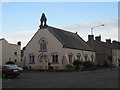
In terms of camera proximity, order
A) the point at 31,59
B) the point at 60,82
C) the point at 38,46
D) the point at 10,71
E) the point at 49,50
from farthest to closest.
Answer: the point at 31,59 → the point at 38,46 → the point at 49,50 → the point at 10,71 → the point at 60,82

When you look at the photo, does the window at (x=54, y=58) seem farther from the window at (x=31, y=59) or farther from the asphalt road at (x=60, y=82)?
the asphalt road at (x=60, y=82)

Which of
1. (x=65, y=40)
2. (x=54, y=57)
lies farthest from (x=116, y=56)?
(x=54, y=57)

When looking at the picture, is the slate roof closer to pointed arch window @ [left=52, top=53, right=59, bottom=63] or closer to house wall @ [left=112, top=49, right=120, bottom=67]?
pointed arch window @ [left=52, top=53, right=59, bottom=63]

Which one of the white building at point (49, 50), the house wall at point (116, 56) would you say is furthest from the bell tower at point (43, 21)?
the house wall at point (116, 56)

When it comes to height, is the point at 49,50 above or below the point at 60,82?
above

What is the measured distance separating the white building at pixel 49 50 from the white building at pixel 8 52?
886 centimetres

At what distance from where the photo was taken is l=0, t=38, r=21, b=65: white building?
7550 cm

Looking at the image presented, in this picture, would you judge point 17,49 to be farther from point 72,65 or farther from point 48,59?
point 72,65

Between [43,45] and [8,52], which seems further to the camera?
[8,52]

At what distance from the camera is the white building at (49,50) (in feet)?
208

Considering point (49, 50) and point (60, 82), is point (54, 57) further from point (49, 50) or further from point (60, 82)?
point (60, 82)

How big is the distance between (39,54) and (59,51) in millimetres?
5361

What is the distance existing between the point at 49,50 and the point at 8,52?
17120mm

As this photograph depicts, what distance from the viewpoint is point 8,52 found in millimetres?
77812
